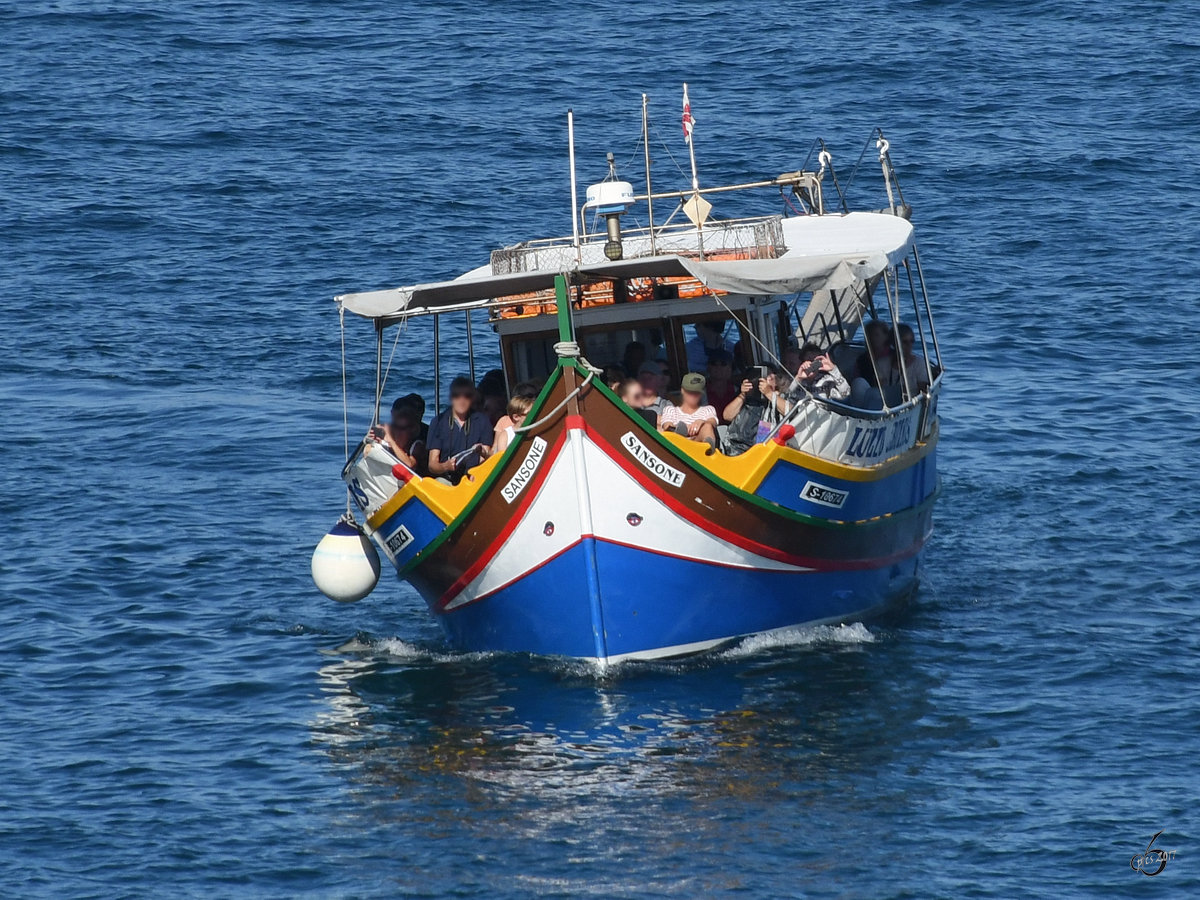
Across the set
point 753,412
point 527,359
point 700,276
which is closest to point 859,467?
point 753,412

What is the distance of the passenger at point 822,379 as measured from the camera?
1622 centimetres

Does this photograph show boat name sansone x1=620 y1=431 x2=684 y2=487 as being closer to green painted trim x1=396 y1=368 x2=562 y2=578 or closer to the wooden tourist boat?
the wooden tourist boat

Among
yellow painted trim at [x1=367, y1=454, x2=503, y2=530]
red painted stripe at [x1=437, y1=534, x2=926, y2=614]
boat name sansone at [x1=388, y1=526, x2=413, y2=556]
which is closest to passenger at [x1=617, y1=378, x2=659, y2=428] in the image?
red painted stripe at [x1=437, y1=534, x2=926, y2=614]

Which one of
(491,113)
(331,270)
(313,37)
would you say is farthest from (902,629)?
(313,37)

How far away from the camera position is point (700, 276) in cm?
1502

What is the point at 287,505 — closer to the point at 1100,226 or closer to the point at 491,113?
the point at 1100,226

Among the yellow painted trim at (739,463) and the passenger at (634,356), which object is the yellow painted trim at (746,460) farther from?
the passenger at (634,356)

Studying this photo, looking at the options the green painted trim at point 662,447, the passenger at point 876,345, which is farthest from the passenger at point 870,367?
the green painted trim at point 662,447

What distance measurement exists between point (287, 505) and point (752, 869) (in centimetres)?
1275

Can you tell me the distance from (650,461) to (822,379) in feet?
7.40

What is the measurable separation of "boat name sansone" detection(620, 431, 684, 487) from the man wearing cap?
41.5 inches

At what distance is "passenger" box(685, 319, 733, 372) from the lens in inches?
703

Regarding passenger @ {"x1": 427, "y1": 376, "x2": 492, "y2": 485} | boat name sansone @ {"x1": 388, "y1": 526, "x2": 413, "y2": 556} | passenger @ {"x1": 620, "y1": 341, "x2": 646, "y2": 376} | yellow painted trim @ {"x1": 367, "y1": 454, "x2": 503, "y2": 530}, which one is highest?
passenger @ {"x1": 620, "y1": 341, "x2": 646, "y2": 376}

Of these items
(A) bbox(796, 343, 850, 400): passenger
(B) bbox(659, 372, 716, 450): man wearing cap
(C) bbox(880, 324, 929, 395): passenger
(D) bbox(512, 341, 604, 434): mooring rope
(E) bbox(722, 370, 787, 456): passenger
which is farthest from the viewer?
(C) bbox(880, 324, 929, 395): passenger
